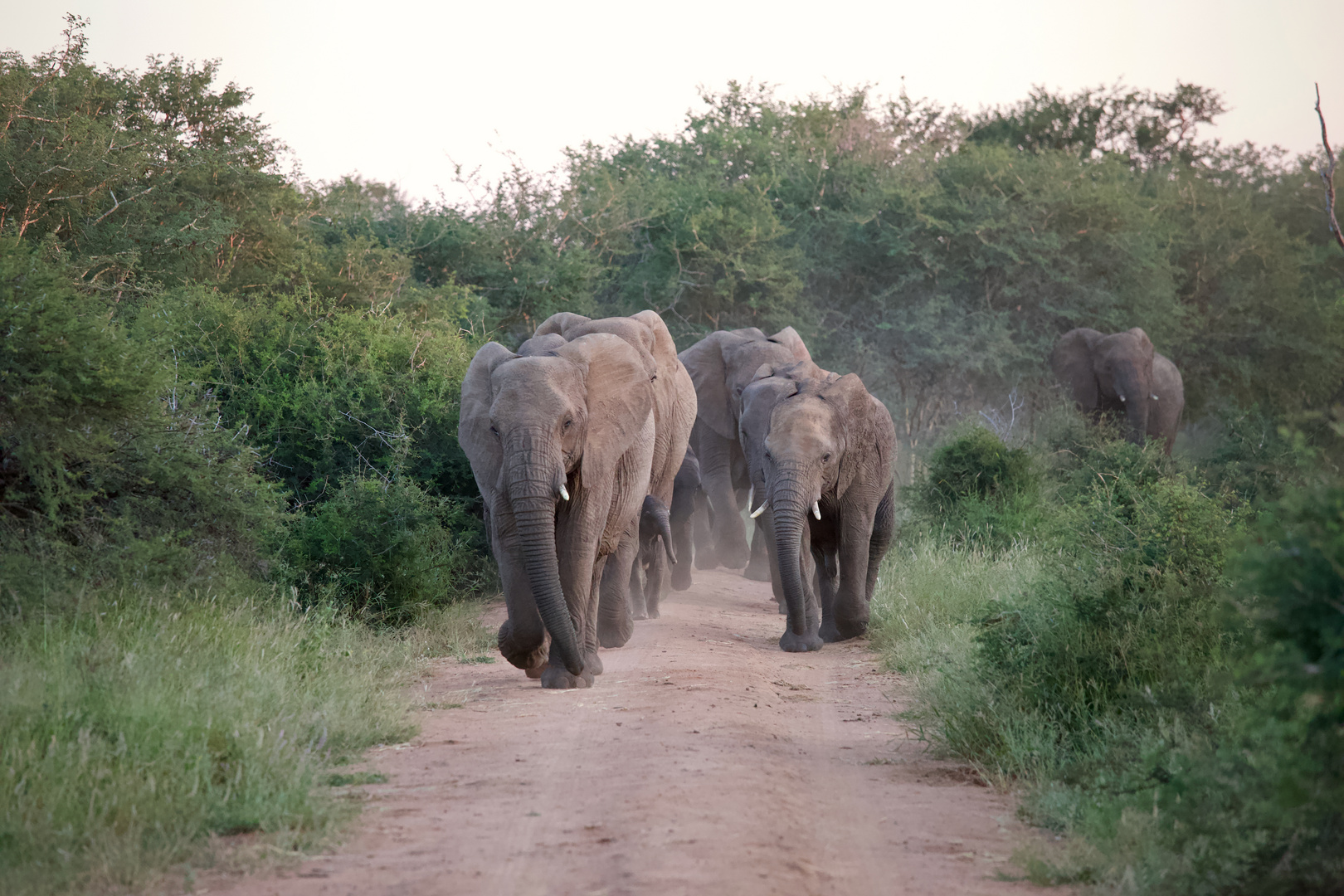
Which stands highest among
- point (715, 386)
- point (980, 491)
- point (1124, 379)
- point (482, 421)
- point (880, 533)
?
point (1124, 379)

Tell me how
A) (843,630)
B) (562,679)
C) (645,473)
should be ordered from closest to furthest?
(562,679) → (645,473) → (843,630)

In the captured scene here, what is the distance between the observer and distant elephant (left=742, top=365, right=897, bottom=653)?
9945mm

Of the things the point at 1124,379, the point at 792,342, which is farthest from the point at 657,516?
the point at 1124,379

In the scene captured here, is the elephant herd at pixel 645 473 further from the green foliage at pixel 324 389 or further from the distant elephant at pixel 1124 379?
the distant elephant at pixel 1124 379

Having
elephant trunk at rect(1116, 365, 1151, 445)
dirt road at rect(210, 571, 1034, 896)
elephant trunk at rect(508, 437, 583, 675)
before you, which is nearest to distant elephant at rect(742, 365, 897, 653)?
dirt road at rect(210, 571, 1034, 896)

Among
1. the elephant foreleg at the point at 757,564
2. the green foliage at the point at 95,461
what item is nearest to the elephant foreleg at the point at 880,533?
the elephant foreleg at the point at 757,564


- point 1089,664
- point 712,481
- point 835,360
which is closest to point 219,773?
point 1089,664

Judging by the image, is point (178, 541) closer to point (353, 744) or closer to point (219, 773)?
point (353, 744)

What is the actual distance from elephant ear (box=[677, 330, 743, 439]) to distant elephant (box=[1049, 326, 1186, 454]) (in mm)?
8214

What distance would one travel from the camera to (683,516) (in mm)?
13969

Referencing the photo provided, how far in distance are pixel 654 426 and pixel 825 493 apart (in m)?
1.75

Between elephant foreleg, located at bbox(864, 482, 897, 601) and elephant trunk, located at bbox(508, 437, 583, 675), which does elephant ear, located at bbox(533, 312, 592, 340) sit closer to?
elephant foreleg, located at bbox(864, 482, 897, 601)

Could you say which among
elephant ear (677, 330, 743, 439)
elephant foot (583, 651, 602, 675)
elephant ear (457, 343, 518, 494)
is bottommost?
elephant foot (583, 651, 602, 675)

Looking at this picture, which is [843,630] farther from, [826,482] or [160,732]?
[160,732]
